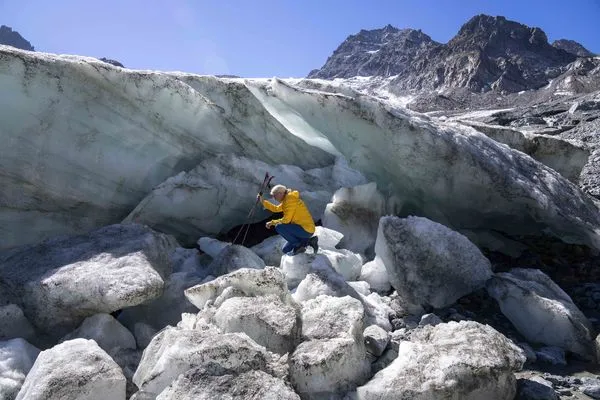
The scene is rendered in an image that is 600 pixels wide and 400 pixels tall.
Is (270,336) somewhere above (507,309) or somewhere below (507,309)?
below

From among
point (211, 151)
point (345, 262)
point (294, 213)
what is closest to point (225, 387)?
point (294, 213)

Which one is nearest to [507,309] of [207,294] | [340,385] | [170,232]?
[340,385]

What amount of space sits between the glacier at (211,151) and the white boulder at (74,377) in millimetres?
4046

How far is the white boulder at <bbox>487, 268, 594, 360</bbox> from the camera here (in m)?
5.84

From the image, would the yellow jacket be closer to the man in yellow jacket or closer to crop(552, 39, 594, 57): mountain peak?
the man in yellow jacket

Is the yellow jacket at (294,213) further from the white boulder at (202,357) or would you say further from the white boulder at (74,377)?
the white boulder at (74,377)

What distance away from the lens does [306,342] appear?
14.9 ft

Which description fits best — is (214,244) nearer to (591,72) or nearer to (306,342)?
(306,342)

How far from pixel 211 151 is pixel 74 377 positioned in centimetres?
534

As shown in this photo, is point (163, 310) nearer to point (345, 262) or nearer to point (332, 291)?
point (332, 291)

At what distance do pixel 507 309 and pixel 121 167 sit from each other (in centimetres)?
637

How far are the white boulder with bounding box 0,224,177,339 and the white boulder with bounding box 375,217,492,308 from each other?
312cm

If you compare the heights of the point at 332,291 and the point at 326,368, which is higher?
the point at 332,291

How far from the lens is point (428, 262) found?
22.6ft
